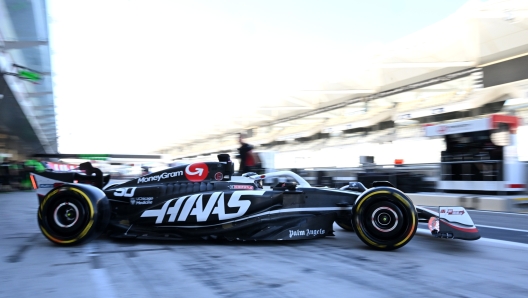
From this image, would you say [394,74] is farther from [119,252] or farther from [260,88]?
[119,252]

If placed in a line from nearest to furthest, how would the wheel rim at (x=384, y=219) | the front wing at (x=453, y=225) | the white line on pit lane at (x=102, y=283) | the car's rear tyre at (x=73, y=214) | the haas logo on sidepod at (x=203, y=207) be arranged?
the white line on pit lane at (x=102, y=283), the front wing at (x=453, y=225), the wheel rim at (x=384, y=219), the car's rear tyre at (x=73, y=214), the haas logo on sidepod at (x=203, y=207)

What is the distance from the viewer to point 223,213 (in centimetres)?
508

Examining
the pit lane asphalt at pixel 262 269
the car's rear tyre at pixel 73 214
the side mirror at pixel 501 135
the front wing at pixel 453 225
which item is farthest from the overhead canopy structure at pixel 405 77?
the car's rear tyre at pixel 73 214

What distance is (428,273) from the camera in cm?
378

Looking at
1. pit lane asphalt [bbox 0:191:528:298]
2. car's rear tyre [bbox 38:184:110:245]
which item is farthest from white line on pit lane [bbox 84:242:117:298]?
car's rear tyre [bbox 38:184:110:245]

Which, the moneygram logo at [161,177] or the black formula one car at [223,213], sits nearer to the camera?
the black formula one car at [223,213]

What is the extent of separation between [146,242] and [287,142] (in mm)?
46398

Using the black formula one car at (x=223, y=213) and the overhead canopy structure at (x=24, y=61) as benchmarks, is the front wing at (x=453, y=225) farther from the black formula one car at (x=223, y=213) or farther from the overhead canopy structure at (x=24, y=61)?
the overhead canopy structure at (x=24, y=61)

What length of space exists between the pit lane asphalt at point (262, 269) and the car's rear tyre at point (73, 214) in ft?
0.52

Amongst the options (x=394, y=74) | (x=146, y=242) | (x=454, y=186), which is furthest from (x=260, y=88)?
(x=146, y=242)

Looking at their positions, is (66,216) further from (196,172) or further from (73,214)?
(196,172)

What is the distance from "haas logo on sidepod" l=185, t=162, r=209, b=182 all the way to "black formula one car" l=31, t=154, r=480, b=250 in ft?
0.44

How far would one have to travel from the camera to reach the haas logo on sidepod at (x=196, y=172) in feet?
18.4

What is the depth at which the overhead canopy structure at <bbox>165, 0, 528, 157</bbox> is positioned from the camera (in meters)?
21.1
